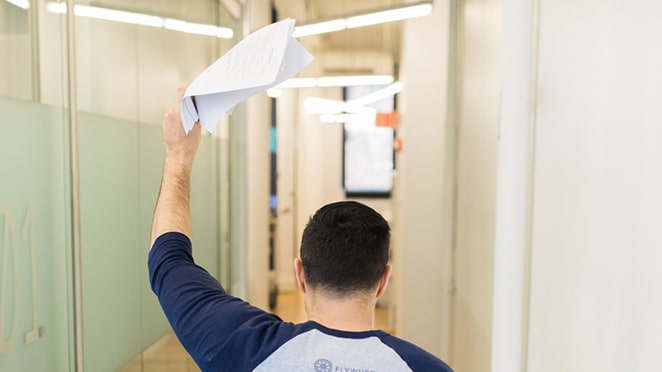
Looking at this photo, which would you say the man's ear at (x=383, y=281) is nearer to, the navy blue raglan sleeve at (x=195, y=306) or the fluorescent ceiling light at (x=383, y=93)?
the navy blue raglan sleeve at (x=195, y=306)

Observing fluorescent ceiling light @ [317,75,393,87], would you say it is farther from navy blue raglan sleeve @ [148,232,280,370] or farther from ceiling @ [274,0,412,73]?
navy blue raglan sleeve @ [148,232,280,370]

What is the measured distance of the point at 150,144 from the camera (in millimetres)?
2104

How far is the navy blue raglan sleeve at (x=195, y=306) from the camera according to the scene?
3.23ft

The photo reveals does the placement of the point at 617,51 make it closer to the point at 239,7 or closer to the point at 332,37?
the point at 239,7

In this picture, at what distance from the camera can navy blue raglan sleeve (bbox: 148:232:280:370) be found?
3.23ft

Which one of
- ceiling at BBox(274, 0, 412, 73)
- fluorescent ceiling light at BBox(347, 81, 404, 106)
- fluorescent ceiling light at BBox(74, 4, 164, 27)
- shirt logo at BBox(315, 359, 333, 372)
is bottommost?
shirt logo at BBox(315, 359, 333, 372)

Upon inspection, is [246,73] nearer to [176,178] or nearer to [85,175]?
[176,178]

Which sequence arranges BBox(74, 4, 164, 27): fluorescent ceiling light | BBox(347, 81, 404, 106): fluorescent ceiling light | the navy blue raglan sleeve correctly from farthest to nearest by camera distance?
BBox(347, 81, 404, 106): fluorescent ceiling light < BBox(74, 4, 164, 27): fluorescent ceiling light < the navy blue raglan sleeve

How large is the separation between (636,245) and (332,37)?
24.0 feet

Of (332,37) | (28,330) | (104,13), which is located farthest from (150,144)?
(332,37)

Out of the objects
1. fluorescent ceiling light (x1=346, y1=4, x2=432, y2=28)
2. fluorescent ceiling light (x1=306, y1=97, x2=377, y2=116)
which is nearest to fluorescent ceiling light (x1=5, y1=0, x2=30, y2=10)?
fluorescent ceiling light (x1=346, y1=4, x2=432, y2=28)

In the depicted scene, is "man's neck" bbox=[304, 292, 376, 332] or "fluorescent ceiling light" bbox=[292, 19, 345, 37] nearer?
"man's neck" bbox=[304, 292, 376, 332]

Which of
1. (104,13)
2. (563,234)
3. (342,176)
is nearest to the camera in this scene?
(563,234)

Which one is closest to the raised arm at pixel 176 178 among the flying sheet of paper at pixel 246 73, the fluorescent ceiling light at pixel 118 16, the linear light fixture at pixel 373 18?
the flying sheet of paper at pixel 246 73
